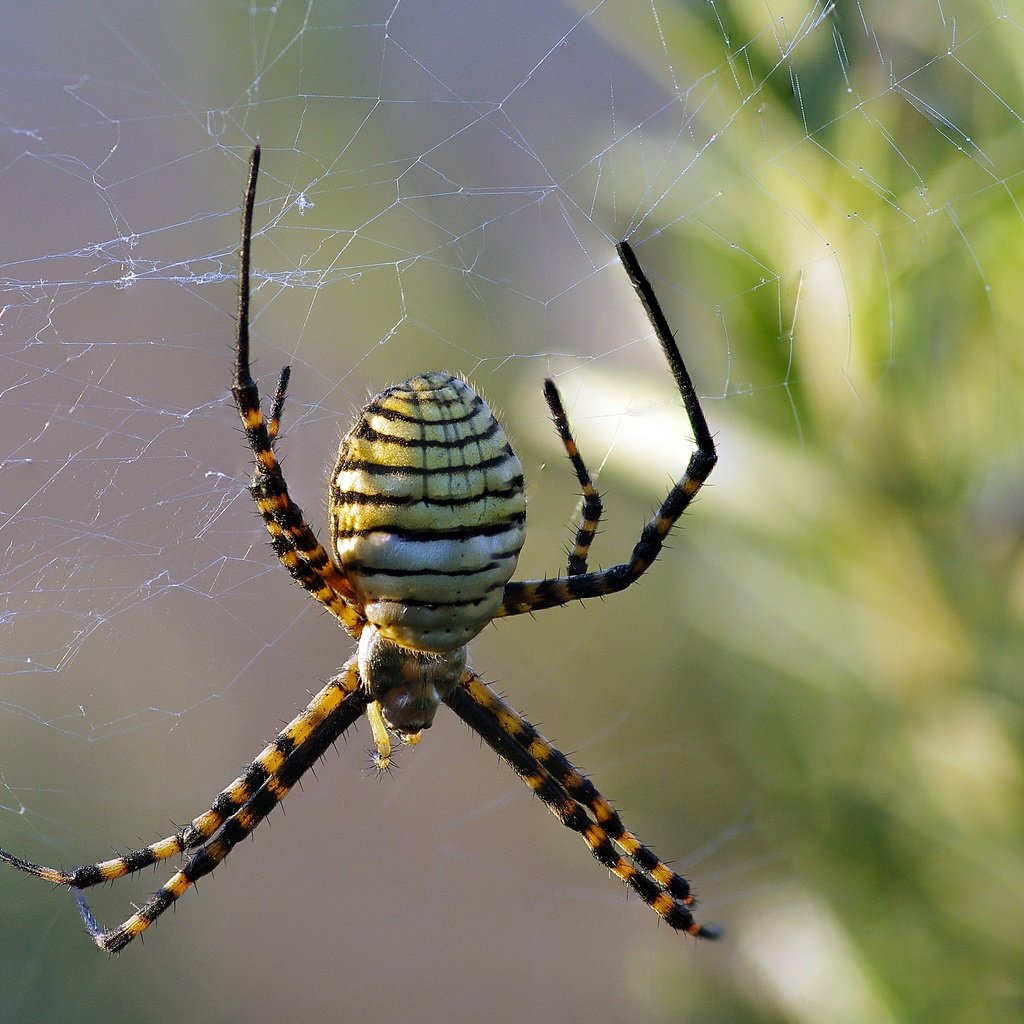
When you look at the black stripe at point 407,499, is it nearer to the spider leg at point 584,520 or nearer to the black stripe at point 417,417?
the black stripe at point 417,417

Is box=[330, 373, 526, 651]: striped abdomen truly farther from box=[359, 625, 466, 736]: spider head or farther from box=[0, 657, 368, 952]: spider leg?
box=[0, 657, 368, 952]: spider leg

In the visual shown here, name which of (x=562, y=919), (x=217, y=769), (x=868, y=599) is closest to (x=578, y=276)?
(x=868, y=599)

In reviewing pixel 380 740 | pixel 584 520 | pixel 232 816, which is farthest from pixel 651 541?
pixel 232 816

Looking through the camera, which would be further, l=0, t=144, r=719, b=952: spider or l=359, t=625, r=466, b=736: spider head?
l=359, t=625, r=466, b=736: spider head

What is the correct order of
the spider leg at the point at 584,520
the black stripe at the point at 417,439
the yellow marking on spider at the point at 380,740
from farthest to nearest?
1. the yellow marking on spider at the point at 380,740
2. the spider leg at the point at 584,520
3. the black stripe at the point at 417,439

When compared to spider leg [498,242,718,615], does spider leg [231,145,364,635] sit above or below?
above

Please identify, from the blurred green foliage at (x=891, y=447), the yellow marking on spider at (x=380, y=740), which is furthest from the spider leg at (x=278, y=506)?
the blurred green foliage at (x=891, y=447)

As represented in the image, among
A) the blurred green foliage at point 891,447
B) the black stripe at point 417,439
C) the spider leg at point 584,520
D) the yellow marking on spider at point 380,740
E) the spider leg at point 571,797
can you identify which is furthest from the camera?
the spider leg at point 571,797

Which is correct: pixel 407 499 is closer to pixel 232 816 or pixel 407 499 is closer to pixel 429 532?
pixel 429 532

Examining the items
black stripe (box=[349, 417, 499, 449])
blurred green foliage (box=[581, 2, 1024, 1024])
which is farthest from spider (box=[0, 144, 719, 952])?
blurred green foliage (box=[581, 2, 1024, 1024])
